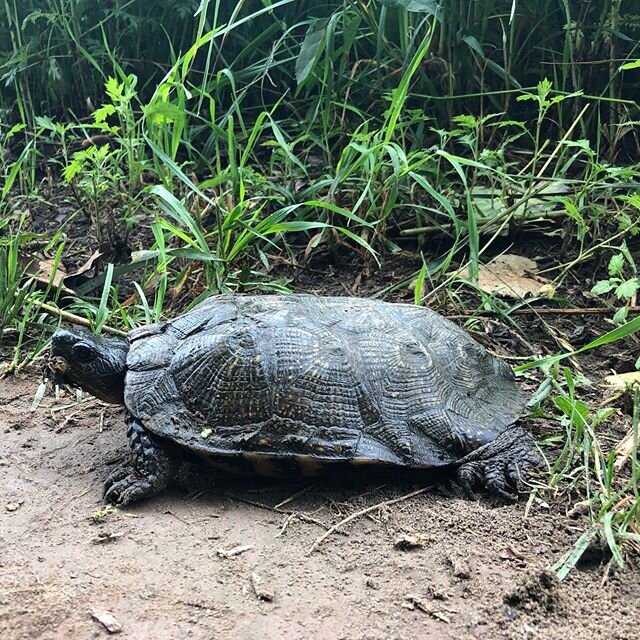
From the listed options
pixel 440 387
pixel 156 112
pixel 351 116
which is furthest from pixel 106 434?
pixel 351 116

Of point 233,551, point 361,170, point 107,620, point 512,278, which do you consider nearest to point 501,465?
point 233,551

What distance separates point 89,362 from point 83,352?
0.15ft

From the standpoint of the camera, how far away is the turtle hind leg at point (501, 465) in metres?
2.33

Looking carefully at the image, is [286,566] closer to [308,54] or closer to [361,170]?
[361,170]

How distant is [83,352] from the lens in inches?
101

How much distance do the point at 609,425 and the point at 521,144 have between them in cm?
233

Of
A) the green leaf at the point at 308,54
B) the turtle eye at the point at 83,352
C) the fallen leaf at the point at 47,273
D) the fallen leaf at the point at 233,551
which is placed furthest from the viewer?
the green leaf at the point at 308,54

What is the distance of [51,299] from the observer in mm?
3721

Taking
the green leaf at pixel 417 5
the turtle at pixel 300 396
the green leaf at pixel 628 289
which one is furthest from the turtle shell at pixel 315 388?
the green leaf at pixel 417 5

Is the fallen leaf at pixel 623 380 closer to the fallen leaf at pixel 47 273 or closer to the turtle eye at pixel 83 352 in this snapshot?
the turtle eye at pixel 83 352

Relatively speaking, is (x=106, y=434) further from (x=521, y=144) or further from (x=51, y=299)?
(x=521, y=144)

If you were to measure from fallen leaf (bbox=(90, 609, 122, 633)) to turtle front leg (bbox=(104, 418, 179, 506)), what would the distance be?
610mm

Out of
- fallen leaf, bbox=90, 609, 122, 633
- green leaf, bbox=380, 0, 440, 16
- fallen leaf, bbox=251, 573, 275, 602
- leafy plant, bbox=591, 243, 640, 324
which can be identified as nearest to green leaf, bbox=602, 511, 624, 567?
fallen leaf, bbox=251, 573, 275, 602

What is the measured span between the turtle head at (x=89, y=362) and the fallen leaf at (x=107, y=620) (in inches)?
41.3
